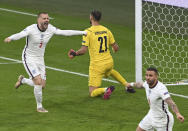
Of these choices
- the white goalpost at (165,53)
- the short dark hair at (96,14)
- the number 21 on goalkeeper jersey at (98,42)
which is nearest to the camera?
the short dark hair at (96,14)

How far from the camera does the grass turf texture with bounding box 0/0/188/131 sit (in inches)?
540

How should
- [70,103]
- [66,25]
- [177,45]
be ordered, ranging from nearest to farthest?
[70,103] < [177,45] < [66,25]

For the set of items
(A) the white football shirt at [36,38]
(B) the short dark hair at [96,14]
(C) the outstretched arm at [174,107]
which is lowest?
(C) the outstretched arm at [174,107]

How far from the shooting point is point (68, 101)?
15.8 metres

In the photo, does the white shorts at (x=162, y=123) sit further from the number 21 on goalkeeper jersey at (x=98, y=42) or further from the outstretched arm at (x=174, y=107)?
the number 21 on goalkeeper jersey at (x=98, y=42)

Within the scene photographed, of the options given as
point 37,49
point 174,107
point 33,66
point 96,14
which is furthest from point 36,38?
point 174,107

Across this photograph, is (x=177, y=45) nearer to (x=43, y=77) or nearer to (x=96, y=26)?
(x=96, y=26)

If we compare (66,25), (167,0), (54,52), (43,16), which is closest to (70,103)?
(43,16)

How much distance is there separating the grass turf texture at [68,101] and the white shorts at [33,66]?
31.6 inches

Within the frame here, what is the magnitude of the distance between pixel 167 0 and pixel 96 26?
204 centimetres

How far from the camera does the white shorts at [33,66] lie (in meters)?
14.7

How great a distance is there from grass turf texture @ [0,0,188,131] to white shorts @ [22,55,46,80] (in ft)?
2.64

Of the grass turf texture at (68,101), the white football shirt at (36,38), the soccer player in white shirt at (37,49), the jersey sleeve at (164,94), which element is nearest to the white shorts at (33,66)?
the soccer player in white shirt at (37,49)

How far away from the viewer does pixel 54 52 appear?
837 inches
